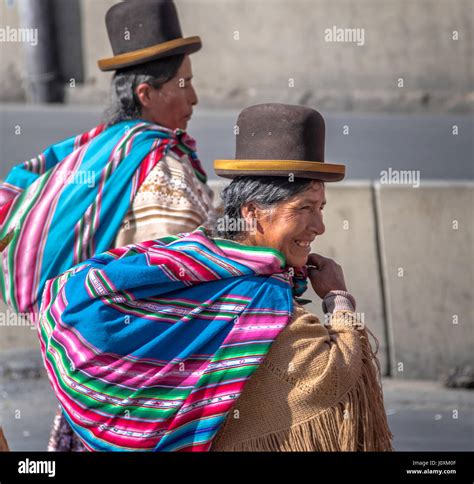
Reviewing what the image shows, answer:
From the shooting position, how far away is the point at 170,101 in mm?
4516

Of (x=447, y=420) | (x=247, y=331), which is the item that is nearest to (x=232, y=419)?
(x=247, y=331)

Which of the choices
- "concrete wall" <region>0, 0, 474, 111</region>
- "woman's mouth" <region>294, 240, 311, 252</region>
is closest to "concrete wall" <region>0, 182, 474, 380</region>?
"woman's mouth" <region>294, 240, 311, 252</region>

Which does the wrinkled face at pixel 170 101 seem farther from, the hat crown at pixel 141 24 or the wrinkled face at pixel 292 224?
the wrinkled face at pixel 292 224

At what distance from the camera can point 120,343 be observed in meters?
3.09

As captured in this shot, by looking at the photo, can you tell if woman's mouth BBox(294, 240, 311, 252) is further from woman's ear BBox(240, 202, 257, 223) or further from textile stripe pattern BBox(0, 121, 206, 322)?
textile stripe pattern BBox(0, 121, 206, 322)

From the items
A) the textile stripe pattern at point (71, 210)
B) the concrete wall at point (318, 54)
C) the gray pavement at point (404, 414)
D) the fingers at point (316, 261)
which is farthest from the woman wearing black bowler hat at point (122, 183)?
the concrete wall at point (318, 54)

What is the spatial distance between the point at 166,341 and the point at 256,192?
1.63ft

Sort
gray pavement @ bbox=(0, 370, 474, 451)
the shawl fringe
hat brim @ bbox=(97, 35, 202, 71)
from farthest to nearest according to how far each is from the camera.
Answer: gray pavement @ bbox=(0, 370, 474, 451) → hat brim @ bbox=(97, 35, 202, 71) → the shawl fringe

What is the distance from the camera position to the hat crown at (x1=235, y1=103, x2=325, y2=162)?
317 centimetres

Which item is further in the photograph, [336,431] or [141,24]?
[141,24]

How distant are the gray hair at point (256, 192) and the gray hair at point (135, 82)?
1.35 metres

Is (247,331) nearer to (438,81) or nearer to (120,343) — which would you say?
(120,343)

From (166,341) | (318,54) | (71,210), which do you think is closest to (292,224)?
(166,341)

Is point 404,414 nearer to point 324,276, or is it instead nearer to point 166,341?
point 324,276
